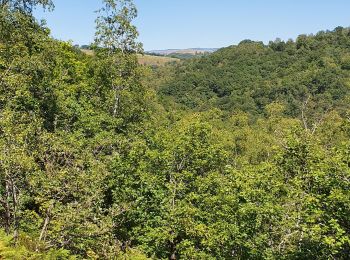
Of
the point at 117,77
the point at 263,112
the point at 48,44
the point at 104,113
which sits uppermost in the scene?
the point at 48,44

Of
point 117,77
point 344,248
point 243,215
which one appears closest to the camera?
point 344,248

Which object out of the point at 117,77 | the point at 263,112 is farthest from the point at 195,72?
the point at 117,77

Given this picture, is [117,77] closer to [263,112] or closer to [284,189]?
[284,189]

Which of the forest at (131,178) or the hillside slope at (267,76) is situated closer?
the forest at (131,178)

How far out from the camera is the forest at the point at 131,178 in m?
16.1

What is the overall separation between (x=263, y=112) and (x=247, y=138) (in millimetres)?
60344

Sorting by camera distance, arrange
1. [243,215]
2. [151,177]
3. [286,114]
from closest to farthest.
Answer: [243,215] < [151,177] < [286,114]

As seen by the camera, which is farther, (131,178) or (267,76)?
(267,76)

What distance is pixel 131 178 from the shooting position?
73.6 ft

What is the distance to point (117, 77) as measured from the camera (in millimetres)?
32656

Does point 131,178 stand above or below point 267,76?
below

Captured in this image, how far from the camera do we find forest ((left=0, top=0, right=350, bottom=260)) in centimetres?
1607

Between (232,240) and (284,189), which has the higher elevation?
(284,189)

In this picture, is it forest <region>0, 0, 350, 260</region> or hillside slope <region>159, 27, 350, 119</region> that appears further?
hillside slope <region>159, 27, 350, 119</region>
